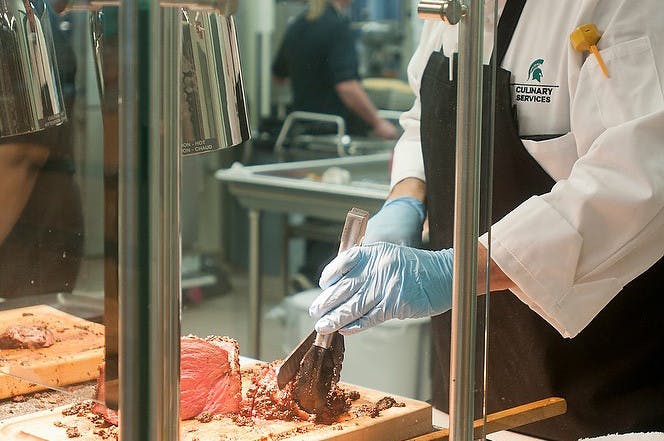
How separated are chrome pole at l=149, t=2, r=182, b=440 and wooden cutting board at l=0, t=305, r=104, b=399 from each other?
205 millimetres

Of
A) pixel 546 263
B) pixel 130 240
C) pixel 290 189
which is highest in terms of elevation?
pixel 130 240

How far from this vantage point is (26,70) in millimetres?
808

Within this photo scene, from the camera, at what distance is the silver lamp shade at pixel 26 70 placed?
80cm

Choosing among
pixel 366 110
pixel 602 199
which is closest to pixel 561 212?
pixel 602 199

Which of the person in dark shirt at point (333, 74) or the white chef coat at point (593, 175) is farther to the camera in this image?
the person in dark shirt at point (333, 74)

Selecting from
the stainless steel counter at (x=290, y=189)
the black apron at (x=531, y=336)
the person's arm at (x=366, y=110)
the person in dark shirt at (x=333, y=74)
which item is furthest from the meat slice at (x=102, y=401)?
the person's arm at (x=366, y=110)

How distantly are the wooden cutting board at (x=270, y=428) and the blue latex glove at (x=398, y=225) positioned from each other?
0.14m

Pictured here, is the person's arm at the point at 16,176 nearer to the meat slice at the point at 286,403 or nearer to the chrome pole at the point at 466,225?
the meat slice at the point at 286,403

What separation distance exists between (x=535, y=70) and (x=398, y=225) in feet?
1.05

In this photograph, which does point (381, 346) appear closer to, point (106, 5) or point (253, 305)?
point (106, 5)

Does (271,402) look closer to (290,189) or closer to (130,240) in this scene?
(130,240)

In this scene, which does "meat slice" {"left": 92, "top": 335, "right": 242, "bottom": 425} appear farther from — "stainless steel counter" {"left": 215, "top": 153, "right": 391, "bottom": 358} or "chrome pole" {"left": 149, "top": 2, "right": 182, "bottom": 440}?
"stainless steel counter" {"left": 215, "top": 153, "right": 391, "bottom": 358}

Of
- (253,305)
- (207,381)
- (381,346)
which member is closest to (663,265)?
(381,346)

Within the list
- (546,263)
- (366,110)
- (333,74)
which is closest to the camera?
(546,263)
